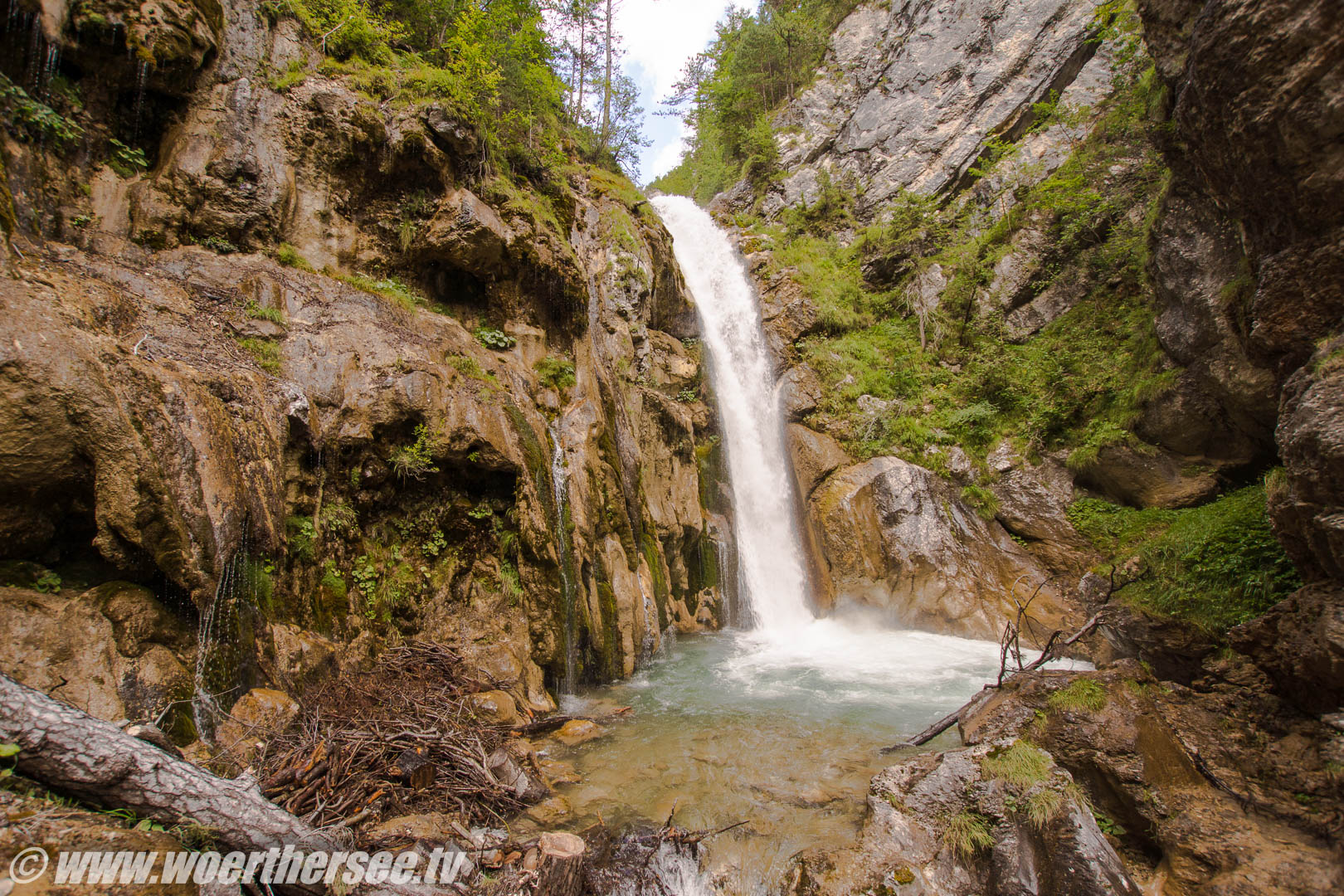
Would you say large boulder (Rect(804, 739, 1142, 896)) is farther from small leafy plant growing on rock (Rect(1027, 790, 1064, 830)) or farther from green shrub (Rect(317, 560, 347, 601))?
green shrub (Rect(317, 560, 347, 601))

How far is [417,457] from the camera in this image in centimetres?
707

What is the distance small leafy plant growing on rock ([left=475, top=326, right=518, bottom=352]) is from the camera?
10742 mm

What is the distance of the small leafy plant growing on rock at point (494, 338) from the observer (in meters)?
10.7

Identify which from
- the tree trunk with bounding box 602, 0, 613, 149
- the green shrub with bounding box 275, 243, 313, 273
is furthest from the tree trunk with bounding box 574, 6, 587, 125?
the green shrub with bounding box 275, 243, 313, 273

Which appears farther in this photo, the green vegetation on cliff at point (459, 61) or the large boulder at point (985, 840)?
the green vegetation on cliff at point (459, 61)

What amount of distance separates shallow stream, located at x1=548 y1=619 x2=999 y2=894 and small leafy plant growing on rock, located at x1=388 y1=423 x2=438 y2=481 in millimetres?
3967

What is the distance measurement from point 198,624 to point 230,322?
418 cm

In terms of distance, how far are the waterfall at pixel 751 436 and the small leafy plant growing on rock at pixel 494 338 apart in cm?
715

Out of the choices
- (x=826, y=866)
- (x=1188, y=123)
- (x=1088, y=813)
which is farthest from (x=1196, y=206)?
(x=826, y=866)

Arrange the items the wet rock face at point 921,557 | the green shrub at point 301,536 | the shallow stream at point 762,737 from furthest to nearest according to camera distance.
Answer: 1. the wet rock face at point 921,557
2. the green shrub at point 301,536
3. the shallow stream at point 762,737

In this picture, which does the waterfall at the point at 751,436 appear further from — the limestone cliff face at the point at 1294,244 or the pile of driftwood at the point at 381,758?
the limestone cliff face at the point at 1294,244

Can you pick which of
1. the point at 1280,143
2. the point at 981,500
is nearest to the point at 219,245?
the point at 1280,143

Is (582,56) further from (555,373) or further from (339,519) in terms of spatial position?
(339,519)

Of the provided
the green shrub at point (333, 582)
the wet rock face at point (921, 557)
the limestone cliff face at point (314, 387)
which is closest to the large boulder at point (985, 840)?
the limestone cliff face at point (314, 387)
